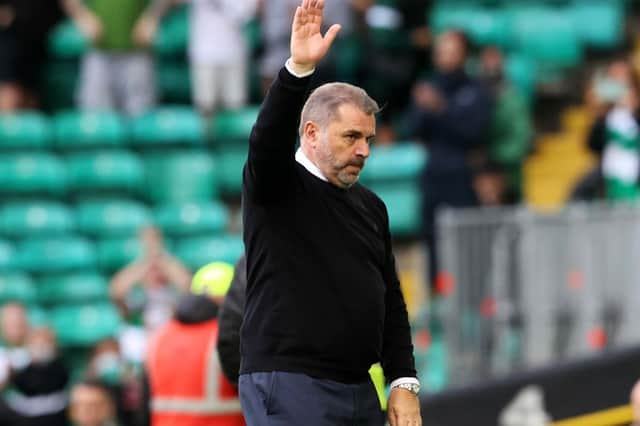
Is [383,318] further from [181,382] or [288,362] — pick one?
[181,382]

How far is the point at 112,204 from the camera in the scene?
1467cm

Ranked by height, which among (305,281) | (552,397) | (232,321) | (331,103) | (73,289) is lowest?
(73,289)

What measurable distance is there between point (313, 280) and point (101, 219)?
9127mm

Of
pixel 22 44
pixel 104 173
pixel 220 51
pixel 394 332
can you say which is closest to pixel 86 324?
pixel 104 173

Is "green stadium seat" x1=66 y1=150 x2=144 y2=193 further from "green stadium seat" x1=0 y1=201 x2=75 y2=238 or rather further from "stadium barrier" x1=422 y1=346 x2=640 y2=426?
"stadium barrier" x1=422 y1=346 x2=640 y2=426

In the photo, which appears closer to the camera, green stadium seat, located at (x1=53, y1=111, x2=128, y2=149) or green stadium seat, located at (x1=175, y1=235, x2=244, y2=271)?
green stadium seat, located at (x1=175, y1=235, x2=244, y2=271)

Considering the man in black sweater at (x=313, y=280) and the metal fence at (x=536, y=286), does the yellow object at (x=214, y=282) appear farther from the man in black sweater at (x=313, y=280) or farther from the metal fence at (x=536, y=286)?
the metal fence at (x=536, y=286)

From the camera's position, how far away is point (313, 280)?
5.55 m

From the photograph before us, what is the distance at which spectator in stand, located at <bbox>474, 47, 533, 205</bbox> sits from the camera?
544 inches

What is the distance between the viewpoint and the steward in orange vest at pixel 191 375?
7273 mm

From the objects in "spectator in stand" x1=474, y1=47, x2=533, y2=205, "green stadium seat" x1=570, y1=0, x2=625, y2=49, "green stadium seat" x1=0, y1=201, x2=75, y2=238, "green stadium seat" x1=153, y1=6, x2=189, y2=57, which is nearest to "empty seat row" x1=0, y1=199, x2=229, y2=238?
"green stadium seat" x1=0, y1=201, x2=75, y2=238

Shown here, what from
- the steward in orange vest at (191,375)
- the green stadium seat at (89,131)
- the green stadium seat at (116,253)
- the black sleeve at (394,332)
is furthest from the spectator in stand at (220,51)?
the black sleeve at (394,332)

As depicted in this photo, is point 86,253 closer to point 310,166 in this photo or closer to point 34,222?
point 34,222

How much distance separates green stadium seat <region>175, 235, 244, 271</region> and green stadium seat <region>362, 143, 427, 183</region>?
1301mm
